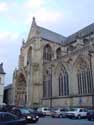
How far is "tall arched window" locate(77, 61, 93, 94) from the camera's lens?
3555 cm

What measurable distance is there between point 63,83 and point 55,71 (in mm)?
3442

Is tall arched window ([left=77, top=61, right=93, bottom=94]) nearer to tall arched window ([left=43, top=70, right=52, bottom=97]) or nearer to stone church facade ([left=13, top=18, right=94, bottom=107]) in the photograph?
stone church facade ([left=13, top=18, right=94, bottom=107])

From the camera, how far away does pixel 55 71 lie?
4397cm

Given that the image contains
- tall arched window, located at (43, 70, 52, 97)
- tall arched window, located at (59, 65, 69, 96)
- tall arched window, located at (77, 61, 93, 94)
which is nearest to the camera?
tall arched window, located at (77, 61, 93, 94)

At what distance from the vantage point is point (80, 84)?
122ft

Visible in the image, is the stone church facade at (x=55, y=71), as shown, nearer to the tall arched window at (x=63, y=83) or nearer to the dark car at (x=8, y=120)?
the tall arched window at (x=63, y=83)

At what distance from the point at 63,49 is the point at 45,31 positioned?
719 centimetres

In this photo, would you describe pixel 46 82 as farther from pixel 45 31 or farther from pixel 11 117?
pixel 11 117

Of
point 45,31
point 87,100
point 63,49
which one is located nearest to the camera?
point 87,100

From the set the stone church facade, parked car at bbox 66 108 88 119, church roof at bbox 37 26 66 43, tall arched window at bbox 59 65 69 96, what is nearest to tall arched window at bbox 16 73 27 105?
the stone church facade

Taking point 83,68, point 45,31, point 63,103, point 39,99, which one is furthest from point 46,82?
point 45,31

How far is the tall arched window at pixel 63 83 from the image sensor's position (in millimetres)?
40638

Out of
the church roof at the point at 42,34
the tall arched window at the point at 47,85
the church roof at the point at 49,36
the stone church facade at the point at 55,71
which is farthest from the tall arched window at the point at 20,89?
the church roof at the point at 49,36

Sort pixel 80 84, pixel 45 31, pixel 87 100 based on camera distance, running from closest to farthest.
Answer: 1. pixel 87 100
2. pixel 80 84
3. pixel 45 31
